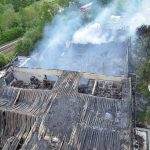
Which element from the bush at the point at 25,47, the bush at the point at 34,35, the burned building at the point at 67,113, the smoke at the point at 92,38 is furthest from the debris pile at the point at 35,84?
the bush at the point at 34,35

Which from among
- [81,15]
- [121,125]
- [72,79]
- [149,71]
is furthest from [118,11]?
[121,125]

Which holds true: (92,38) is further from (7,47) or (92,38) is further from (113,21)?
(7,47)

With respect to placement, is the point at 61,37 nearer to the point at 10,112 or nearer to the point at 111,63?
the point at 111,63

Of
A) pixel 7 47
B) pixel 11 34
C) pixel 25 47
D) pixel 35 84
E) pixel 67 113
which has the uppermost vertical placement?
pixel 67 113

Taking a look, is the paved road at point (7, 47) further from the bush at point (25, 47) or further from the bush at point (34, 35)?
the bush at point (25, 47)

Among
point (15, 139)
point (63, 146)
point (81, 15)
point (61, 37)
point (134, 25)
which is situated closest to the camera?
point (63, 146)

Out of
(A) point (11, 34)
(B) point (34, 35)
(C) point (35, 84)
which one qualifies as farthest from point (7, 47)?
(C) point (35, 84)
